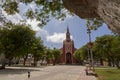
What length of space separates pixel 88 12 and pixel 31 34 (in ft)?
140

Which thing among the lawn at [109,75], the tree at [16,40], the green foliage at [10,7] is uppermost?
the tree at [16,40]

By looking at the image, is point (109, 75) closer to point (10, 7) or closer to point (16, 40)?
point (10, 7)

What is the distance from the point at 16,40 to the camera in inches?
1914

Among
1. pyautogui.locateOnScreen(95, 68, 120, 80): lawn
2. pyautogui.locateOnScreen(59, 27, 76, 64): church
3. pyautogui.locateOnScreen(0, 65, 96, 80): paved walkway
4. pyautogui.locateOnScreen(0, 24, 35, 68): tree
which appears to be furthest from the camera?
pyautogui.locateOnScreen(59, 27, 76, 64): church

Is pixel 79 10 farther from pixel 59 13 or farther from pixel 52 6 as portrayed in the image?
pixel 59 13

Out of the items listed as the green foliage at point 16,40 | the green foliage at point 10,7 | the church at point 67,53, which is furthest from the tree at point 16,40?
the church at point 67,53

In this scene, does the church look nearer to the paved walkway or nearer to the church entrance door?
the church entrance door

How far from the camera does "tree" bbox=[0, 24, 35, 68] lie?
4769 cm

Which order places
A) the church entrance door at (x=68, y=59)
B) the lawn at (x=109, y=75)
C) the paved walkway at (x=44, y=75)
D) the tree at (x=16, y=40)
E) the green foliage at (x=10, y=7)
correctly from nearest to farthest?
the green foliage at (x=10, y=7), the lawn at (x=109, y=75), the paved walkway at (x=44, y=75), the tree at (x=16, y=40), the church entrance door at (x=68, y=59)

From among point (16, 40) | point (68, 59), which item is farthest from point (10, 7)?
point (68, 59)

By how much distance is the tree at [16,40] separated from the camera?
4769 centimetres

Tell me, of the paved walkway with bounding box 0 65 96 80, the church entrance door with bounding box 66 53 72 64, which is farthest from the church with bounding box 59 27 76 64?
the paved walkway with bounding box 0 65 96 80

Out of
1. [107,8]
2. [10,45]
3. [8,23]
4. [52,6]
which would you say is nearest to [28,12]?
[8,23]

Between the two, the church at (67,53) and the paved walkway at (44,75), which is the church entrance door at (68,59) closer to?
the church at (67,53)
